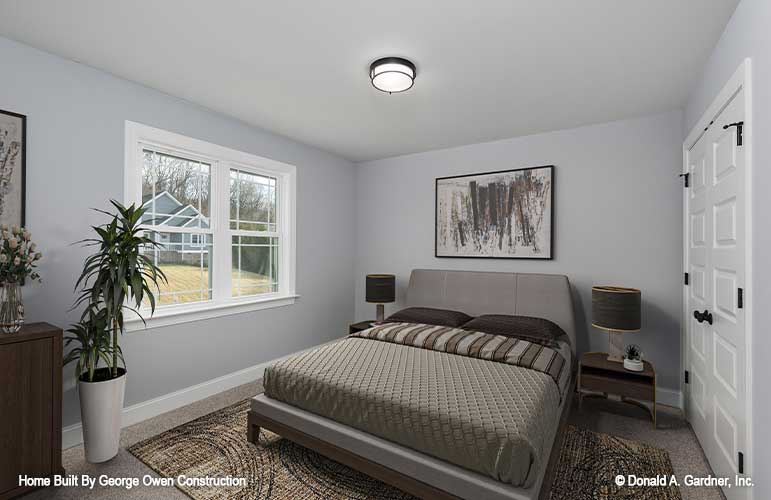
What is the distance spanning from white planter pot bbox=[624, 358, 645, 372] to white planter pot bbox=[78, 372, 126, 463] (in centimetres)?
363

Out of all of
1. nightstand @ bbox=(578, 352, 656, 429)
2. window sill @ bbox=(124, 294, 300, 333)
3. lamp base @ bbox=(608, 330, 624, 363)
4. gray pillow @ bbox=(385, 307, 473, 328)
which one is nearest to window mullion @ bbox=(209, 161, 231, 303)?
window sill @ bbox=(124, 294, 300, 333)

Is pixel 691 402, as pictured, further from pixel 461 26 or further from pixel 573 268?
pixel 461 26

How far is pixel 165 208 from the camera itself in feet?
10.2

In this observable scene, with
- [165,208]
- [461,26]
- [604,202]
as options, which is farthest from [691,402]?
[165,208]

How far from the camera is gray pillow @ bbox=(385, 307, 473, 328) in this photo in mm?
3631

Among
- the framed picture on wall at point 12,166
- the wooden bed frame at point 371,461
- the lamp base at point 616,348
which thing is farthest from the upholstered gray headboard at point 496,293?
the framed picture on wall at point 12,166

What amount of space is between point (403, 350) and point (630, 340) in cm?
214

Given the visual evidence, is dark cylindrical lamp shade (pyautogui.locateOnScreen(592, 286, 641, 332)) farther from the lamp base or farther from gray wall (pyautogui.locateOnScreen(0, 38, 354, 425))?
gray wall (pyautogui.locateOnScreen(0, 38, 354, 425))

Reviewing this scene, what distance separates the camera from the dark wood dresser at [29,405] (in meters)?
1.87

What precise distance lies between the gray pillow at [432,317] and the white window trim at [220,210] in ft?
4.12

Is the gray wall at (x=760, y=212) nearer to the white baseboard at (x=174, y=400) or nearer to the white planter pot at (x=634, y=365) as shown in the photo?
the white planter pot at (x=634, y=365)

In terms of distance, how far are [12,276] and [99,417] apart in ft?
3.12

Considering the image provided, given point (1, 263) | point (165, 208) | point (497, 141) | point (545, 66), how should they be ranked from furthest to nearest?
point (497, 141) → point (165, 208) → point (545, 66) → point (1, 263)

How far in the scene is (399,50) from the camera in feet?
7.41
